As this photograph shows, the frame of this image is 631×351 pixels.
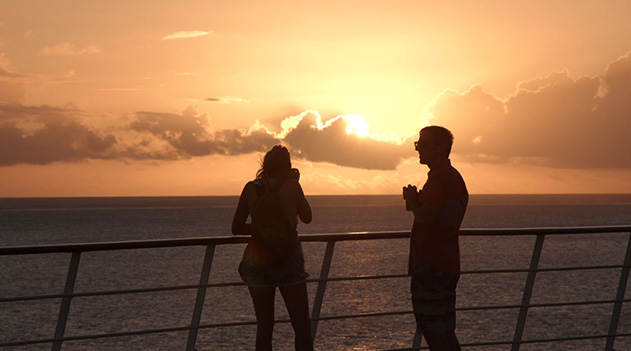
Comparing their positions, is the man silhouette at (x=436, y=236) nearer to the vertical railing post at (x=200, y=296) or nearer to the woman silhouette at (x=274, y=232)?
the woman silhouette at (x=274, y=232)

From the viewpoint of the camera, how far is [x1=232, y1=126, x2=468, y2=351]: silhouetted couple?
4.30 metres

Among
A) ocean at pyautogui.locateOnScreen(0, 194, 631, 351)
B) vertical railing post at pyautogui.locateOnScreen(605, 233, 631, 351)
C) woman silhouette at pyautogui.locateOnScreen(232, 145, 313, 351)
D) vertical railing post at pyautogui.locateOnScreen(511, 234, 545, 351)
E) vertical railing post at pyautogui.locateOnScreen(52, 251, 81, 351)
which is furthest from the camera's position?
ocean at pyautogui.locateOnScreen(0, 194, 631, 351)

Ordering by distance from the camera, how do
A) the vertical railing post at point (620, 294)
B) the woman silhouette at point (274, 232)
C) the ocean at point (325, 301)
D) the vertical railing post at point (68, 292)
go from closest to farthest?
the vertical railing post at point (68, 292)
the woman silhouette at point (274, 232)
the vertical railing post at point (620, 294)
the ocean at point (325, 301)

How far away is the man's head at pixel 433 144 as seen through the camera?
14.2 ft

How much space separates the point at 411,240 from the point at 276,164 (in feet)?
2.82

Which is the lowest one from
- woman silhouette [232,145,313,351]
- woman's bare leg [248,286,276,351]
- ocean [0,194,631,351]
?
ocean [0,194,631,351]

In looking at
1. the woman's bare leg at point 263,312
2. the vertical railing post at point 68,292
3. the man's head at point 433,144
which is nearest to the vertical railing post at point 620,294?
the man's head at point 433,144

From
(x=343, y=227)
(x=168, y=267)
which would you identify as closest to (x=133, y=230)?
(x=343, y=227)

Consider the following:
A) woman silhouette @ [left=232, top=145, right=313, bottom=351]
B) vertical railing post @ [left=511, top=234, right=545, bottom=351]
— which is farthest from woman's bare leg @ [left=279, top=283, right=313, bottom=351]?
vertical railing post @ [left=511, top=234, right=545, bottom=351]

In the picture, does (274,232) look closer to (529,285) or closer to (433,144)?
(433,144)

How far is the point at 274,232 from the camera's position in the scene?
456 centimetres

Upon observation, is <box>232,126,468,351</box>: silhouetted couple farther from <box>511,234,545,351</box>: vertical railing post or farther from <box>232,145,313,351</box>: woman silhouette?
<box>511,234,545,351</box>: vertical railing post

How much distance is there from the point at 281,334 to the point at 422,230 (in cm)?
3230

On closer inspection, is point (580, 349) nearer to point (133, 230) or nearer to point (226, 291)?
point (226, 291)
